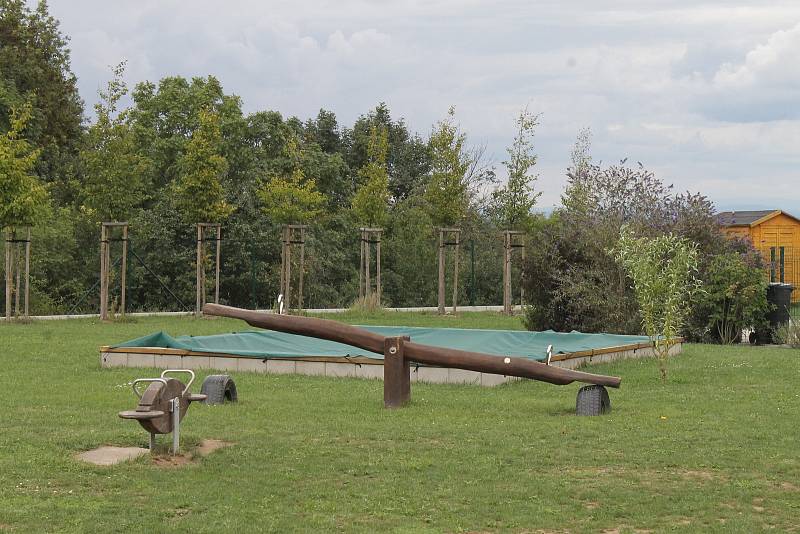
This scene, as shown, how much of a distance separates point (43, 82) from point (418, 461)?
96.7ft

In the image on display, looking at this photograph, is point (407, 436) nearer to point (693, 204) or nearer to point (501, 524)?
point (501, 524)

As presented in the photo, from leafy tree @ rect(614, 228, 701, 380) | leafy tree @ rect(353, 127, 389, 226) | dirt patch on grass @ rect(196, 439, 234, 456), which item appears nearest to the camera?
dirt patch on grass @ rect(196, 439, 234, 456)

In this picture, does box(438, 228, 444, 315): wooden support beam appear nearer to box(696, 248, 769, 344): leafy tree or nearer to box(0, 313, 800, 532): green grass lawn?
box(696, 248, 769, 344): leafy tree

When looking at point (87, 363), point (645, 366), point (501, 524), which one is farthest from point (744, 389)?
point (87, 363)

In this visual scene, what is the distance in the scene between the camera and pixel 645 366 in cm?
1520

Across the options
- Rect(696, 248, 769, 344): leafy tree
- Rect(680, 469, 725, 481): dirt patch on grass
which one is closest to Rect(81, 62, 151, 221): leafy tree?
Rect(696, 248, 769, 344): leafy tree

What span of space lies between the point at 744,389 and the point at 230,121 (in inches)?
870

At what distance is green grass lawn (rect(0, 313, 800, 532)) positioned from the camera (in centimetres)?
676

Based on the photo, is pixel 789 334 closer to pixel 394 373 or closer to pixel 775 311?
pixel 775 311

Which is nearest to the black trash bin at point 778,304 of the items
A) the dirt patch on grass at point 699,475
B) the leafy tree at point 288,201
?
the leafy tree at point 288,201

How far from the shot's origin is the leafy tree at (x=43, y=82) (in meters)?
33.5

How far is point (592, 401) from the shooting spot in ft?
35.3

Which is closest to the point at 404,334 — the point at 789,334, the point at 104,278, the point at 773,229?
the point at 789,334

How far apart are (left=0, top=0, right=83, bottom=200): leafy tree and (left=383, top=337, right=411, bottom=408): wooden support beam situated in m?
23.8
